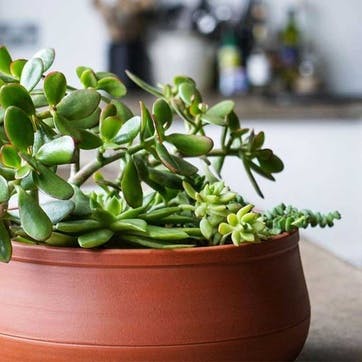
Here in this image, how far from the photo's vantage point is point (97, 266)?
637 mm

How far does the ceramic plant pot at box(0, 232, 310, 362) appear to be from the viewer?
635mm

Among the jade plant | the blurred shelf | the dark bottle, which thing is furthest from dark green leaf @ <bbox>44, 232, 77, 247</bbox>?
the dark bottle

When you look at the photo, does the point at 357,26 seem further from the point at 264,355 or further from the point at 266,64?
the point at 264,355

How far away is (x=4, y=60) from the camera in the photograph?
69 cm

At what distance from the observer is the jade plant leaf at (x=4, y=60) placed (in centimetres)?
69

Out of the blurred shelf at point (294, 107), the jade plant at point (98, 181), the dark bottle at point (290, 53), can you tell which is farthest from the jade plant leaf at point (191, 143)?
the dark bottle at point (290, 53)

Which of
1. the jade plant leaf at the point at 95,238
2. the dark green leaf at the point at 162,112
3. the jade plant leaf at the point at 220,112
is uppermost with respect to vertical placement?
the dark green leaf at the point at 162,112

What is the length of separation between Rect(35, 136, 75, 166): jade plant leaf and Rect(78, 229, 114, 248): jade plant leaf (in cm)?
6

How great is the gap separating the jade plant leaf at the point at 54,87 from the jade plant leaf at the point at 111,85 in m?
0.11

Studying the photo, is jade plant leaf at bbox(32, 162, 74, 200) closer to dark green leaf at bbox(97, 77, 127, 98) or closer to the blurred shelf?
dark green leaf at bbox(97, 77, 127, 98)

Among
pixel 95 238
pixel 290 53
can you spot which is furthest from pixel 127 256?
pixel 290 53

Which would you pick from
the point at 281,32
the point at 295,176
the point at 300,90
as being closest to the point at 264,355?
the point at 295,176

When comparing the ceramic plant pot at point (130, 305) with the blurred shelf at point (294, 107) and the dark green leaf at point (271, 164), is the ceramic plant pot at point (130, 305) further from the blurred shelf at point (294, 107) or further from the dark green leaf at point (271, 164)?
the blurred shelf at point (294, 107)

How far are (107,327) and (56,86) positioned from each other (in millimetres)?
162
